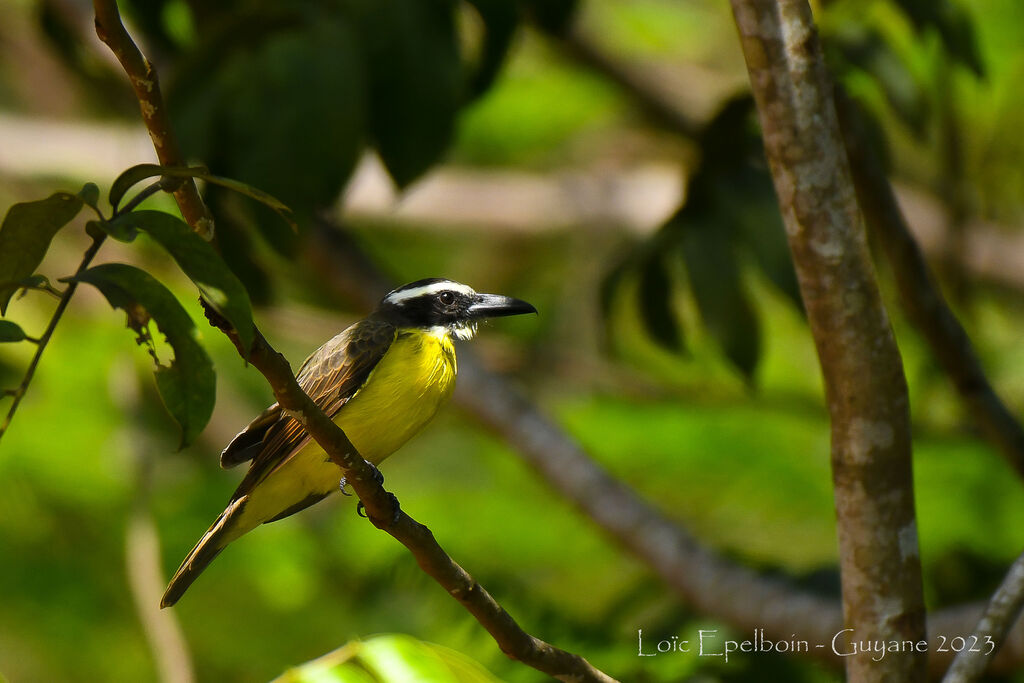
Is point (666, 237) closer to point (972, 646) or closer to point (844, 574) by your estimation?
point (844, 574)

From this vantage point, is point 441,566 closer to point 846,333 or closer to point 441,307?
point 846,333

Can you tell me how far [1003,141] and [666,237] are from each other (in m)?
3.78

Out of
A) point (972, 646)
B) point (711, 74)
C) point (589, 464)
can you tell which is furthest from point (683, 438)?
point (711, 74)

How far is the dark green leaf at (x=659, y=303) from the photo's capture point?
3688mm

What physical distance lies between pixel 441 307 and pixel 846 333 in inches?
56.4

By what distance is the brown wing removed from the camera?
3082 millimetres

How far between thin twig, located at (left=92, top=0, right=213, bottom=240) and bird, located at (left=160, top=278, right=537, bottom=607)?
51.0 inches

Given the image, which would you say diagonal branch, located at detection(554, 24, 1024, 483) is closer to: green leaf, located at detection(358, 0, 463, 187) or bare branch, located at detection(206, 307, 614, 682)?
green leaf, located at detection(358, 0, 463, 187)

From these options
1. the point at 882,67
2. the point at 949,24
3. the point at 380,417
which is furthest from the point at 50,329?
the point at 882,67

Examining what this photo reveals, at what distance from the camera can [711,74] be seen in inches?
335

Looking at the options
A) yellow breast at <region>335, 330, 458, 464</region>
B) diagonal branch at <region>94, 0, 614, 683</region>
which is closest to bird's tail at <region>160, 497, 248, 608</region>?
yellow breast at <region>335, 330, 458, 464</region>

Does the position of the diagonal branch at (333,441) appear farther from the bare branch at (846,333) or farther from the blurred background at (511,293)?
the blurred background at (511,293)

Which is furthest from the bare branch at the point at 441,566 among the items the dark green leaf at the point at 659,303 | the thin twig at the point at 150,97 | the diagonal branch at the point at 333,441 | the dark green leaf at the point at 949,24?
the dark green leaf at the point at 949,24

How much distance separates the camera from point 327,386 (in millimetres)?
3213
